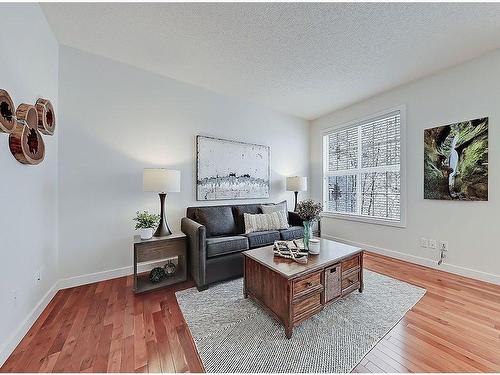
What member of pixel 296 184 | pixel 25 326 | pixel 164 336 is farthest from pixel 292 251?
pixel 25 326

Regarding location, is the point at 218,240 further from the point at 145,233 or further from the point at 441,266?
the point at 441,266

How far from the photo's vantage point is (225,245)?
7.36 ft

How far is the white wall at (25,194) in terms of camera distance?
1289 millimetres

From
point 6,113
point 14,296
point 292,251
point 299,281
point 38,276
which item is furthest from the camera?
point 292,251

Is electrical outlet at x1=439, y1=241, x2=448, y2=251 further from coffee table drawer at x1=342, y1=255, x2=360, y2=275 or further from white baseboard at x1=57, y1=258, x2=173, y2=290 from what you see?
white baseboard at x1=57, y1=258, x2=173, y2=290

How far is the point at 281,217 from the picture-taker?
300cm

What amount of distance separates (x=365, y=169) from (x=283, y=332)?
9.73 feet

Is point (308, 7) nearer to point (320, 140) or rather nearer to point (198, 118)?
point (198, 118)

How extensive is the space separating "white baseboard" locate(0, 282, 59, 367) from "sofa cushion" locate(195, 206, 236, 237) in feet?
5.06

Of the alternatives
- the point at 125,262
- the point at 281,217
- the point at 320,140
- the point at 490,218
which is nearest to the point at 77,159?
Answer: the point at 125,262

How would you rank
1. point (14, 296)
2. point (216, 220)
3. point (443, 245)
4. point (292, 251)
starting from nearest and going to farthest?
point (14, 296), point (292, 251), point (443, 245), point (216, 220)

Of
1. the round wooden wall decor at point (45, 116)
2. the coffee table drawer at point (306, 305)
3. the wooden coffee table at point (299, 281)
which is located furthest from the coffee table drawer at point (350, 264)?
the round wooden wall decor at point (45, 116)

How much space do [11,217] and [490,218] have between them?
436cm

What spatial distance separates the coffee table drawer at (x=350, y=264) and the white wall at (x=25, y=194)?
2.46 m
